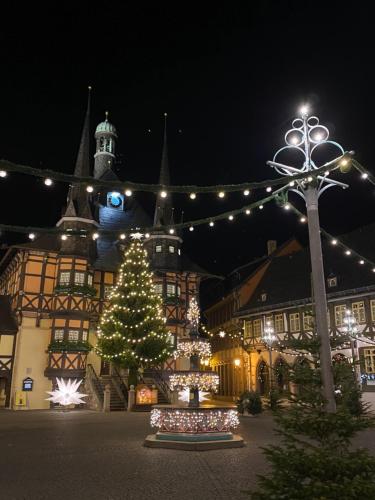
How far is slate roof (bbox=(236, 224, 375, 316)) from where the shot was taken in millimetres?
29797

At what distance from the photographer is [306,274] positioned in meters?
35.1

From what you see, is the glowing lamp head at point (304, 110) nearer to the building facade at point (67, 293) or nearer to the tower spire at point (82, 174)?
the building facade at point (67, 293)

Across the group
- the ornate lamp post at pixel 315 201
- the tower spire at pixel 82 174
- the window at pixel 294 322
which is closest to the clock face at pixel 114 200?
the tower spire at pixel 82 174

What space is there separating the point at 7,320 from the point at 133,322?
976 cm

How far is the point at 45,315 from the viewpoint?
32594mm

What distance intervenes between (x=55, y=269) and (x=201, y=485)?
26867 millimetres

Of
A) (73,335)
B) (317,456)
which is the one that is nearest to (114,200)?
(73,335)

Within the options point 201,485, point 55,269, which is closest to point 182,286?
point 55,269

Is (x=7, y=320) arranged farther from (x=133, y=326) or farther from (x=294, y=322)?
(x=294, y=322)

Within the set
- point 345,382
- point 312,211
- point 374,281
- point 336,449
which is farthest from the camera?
point 374,281

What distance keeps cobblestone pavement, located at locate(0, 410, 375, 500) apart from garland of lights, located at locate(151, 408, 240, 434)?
3.34 feet

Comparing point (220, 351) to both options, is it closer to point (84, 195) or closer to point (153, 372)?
point (153, 372)

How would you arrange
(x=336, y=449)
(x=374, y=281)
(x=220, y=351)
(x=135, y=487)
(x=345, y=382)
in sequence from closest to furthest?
(x=336, y=449), (x=345, y=382), (x=135, y=487), (x=374, y=281), (x=220, y=351)

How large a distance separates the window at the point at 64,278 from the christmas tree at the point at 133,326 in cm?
453
